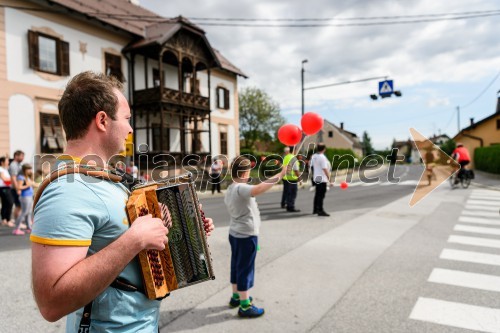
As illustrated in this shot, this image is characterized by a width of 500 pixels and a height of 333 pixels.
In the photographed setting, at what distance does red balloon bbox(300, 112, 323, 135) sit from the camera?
5.09 metres

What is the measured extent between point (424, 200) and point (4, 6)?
1796 cm

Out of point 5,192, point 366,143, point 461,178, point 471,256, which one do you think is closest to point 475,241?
point 471,256

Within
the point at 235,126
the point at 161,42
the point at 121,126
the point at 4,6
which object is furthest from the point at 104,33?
the point at 121,126

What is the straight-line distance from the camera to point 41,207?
47.1 inches

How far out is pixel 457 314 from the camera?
360cm

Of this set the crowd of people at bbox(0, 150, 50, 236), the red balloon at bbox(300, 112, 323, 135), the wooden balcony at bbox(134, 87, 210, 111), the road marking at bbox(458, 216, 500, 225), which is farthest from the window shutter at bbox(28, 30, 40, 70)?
the road marking at bbox(458, 216, 500, 225)

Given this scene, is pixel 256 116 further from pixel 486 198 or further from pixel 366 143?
pixel 366 143

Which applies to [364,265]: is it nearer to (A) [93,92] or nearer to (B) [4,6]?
(A) [93,92]

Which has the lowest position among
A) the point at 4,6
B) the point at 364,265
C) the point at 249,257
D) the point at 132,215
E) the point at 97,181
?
the point at 364,265

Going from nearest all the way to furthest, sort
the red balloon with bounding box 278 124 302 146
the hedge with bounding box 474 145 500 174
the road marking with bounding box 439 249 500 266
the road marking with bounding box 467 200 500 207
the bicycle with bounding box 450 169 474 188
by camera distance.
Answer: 1. the red balloon with bounding box 278 124 302 146
2. the road marking with bounding box 439 249 500 266
3. the road marking with bounding box 467 200 500 207
4. the bicycle with bounding box 450 169 474 188
5. the hedge with bounding box 474 145 500 174

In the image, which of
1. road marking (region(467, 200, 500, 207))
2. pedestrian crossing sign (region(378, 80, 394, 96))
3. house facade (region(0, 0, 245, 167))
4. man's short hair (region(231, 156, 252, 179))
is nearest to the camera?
man's short hair (region(231, 156, 252, 179))

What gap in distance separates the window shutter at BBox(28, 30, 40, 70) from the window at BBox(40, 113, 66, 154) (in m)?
2.18

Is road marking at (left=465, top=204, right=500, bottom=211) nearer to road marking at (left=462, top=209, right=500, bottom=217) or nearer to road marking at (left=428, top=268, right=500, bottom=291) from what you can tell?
road marking at (left=462, top=209, right=500, bottom=217)

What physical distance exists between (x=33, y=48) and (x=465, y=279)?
16.9 metres
